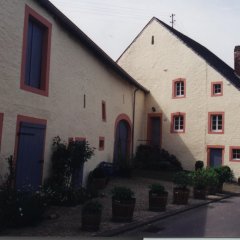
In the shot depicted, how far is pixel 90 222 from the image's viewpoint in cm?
700

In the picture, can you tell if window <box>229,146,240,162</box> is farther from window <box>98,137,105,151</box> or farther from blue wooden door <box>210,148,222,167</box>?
window <box>98,137,105,151</box>

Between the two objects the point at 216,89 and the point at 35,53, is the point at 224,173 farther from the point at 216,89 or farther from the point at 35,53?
the point at 35,53

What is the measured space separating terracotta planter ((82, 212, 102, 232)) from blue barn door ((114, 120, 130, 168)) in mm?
7734

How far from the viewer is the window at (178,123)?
38.7ft

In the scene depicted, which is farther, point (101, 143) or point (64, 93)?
point (101, 143)

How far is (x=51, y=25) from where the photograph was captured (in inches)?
374

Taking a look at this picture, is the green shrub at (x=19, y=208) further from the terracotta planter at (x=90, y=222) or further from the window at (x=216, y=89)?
the window at (x=216, y=89)

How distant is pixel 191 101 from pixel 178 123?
133cm

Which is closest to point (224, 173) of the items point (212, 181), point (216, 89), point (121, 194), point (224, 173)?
point (224, 173)

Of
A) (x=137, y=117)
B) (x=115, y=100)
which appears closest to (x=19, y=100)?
(x=115, y=100)

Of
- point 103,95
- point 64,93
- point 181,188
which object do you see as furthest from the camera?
point 103,95

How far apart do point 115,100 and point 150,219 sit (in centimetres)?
744

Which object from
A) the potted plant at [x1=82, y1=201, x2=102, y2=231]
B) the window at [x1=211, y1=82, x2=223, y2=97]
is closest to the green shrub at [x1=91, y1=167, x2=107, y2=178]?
the window at [x1=211, y1=82, x2=223, y2=97]

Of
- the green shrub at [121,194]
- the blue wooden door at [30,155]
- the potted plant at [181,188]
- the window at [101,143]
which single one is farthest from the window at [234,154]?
the blue wooden door at [30,155]
